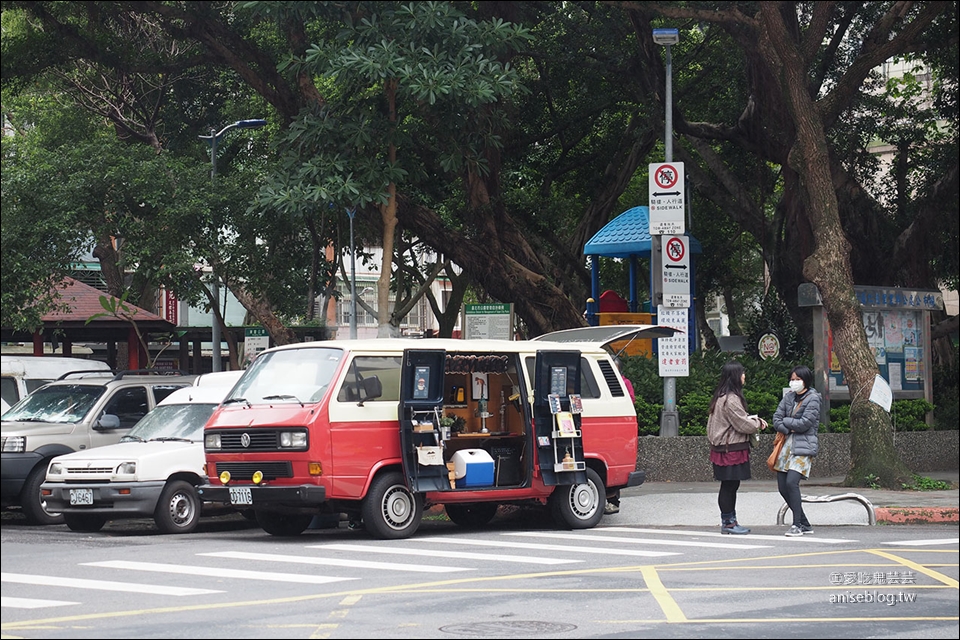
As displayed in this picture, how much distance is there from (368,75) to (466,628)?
41.4 feet

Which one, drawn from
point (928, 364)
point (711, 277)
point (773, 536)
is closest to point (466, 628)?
point (773, 536)

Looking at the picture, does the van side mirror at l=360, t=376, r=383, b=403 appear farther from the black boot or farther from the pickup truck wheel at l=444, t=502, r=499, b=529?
the black boot

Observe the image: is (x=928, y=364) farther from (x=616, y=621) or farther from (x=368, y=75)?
(x=616, y=621)

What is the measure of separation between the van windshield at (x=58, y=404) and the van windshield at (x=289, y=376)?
382 centimetres

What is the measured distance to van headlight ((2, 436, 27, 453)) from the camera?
17047 millimetres

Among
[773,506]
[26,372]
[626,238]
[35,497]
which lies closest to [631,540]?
[773,506]

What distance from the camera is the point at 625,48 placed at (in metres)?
29.1

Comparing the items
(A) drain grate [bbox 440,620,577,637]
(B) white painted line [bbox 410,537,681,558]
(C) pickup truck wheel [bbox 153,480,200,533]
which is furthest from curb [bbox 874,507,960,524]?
(A) drain grate [bbox 440,620,577,637]

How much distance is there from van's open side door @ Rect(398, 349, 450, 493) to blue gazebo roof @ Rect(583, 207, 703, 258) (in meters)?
16.7

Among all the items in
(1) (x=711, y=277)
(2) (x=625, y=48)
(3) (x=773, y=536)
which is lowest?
(3) (x=773, y=536)

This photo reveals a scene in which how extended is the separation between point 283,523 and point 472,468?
7.58ft

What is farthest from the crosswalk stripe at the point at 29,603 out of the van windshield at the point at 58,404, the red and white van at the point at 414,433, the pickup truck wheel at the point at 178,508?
the van windshield at the point at 58,404

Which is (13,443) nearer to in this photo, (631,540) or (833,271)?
(631,540)

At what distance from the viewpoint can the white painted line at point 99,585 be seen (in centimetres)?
1020
